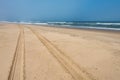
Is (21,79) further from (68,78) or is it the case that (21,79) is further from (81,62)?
(81,62)

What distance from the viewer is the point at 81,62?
200 inches

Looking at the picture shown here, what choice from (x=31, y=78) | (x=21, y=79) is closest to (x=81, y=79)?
(x=31, y=78)

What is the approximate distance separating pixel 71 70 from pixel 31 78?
1195 millimetres

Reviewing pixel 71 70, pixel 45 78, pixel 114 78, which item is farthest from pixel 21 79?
pixel 114 78

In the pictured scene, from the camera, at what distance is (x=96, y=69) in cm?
438

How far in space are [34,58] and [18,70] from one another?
127 cm

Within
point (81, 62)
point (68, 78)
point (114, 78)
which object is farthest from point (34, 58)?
point (114, 78)

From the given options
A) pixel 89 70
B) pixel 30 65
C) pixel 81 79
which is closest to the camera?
pixel 81 79

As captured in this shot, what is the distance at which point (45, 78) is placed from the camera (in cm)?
381

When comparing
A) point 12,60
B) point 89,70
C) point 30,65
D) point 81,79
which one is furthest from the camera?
point 12,60

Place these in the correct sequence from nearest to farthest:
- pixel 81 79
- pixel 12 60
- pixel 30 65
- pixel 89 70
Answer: pixel 81 79 < pixel 89 70 < pixel 30 65 < pixel 12 60

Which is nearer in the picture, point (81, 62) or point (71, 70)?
point (71, 70)

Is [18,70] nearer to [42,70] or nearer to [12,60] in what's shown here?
[42,70]

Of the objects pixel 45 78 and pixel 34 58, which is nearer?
pixel 45 78
